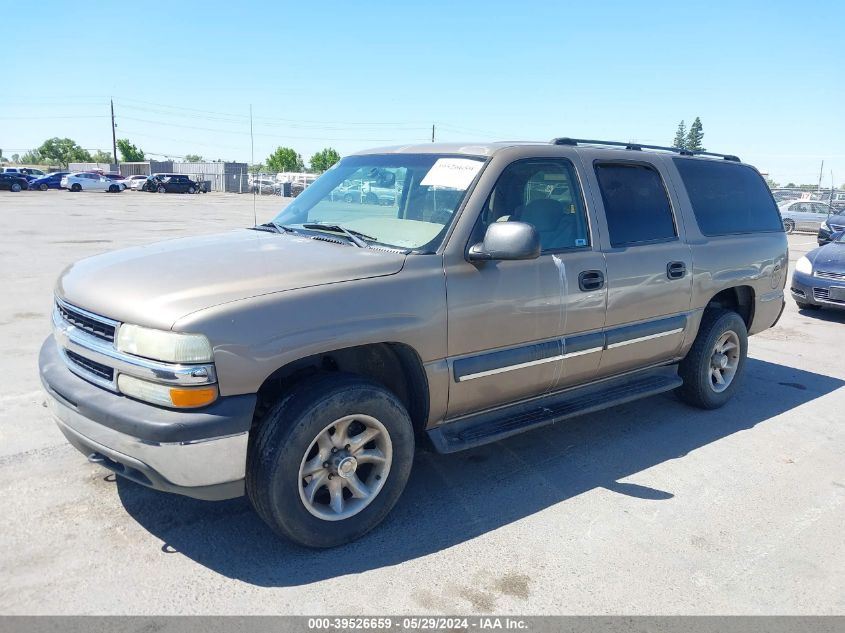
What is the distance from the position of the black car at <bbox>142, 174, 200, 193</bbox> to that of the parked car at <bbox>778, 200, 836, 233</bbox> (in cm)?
4004

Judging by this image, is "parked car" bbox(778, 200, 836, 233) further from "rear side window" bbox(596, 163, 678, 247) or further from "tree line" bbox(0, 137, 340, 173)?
"tree line" bbox(0, 137, 340, 173)

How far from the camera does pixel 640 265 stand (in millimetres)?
4367

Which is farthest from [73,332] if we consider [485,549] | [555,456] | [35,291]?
[35,291]

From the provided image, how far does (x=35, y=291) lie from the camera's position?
8.80 m

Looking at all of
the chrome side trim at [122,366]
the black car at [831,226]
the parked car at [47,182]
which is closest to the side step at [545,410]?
the chrome side trim at [122,366]

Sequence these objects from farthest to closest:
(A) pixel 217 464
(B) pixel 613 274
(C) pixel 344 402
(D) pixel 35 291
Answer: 1. (D) pixel 35 291
2. (B) pixel 613 274
3. (C) pixel 344 402
4. (A) pixel 217 464

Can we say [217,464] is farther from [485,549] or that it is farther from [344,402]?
[485,549]

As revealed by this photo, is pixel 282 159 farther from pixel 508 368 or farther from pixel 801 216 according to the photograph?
pixel 508 368

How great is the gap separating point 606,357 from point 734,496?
1.10 metres

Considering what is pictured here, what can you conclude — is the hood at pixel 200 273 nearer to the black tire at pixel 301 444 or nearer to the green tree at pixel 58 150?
the black tire at pixel 301 444

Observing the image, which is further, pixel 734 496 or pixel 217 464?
pixel 734 496

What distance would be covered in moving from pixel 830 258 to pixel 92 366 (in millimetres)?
9779

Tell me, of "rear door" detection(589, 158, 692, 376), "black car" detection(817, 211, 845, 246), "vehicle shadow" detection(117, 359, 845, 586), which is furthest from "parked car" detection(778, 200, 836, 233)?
"rear door" detection(589, 158, 692, 376)

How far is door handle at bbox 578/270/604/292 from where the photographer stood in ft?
13.1
